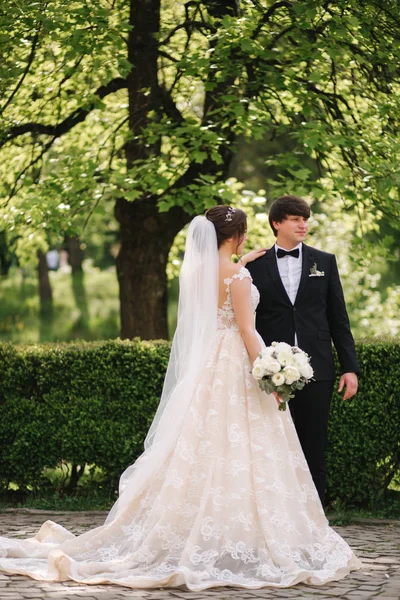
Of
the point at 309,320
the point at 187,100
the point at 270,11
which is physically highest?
the point at 270,11

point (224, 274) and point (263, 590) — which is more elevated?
point (224, 274)

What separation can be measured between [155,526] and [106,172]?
15.7ft

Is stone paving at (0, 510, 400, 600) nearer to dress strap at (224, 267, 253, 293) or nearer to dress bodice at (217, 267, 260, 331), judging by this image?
dress bodice at (217, 267, 260, 331)

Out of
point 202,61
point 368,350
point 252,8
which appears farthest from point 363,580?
point 252,8

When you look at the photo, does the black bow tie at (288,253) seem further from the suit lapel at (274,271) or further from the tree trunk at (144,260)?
the tree trunk at (144,260)

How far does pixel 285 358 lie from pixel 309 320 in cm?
75

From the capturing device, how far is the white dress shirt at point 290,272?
5.79 meters

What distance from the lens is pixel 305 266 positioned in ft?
19.0

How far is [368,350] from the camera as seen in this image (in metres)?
7.24

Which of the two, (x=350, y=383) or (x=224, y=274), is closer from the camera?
(x=224, y=274)

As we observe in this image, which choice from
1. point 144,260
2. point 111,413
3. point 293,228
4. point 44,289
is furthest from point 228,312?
point 44,289

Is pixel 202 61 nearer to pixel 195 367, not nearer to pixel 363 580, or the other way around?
pixel 195 367

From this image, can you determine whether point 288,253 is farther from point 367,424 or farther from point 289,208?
point 367,424

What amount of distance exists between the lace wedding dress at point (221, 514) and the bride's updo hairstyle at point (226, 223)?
0.26 metres
